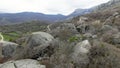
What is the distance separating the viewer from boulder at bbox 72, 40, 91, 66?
52.6 feet

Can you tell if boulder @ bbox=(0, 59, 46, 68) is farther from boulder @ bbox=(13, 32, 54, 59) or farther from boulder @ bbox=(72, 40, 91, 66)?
boulder @ bbox=(72, 40, 91, 66)

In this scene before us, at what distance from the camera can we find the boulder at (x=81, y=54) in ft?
52.6

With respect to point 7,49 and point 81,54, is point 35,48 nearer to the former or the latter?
point 81,54

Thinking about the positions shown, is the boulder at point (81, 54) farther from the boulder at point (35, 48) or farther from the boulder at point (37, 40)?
the boulder at point (37, 40)

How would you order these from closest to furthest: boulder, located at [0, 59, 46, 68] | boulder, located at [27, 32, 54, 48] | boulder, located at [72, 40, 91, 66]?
1. boulder, located at [72, 40, 91, 66]
2. boulder, located at [0, 59, 46, 68]
3. boulder, located at [27, 32, 54, 48]

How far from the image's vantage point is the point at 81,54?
53.4 ft

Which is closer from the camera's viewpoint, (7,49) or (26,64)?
(26,64)

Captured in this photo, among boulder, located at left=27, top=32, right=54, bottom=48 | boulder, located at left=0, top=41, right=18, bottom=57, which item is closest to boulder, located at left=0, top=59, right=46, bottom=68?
boulder, located at left=27, top=32, right=54, bottom=48

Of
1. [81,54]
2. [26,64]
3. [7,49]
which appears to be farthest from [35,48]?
[7,49]

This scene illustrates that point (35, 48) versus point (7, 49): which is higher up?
point (35, 48)

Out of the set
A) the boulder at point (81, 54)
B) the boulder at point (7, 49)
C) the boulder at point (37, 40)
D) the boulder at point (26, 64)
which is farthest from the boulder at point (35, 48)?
the boulder at point (7, 49)

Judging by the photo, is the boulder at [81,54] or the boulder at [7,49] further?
the boulder at [7,49]

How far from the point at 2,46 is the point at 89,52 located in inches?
467

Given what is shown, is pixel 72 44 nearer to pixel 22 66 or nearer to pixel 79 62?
pixel 79 62
